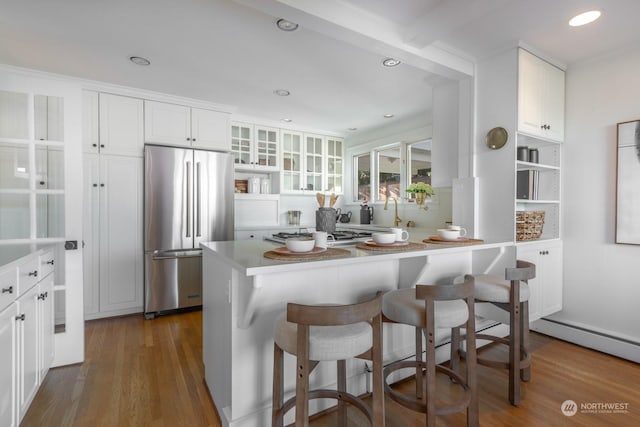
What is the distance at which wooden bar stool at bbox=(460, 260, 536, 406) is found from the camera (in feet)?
5.93

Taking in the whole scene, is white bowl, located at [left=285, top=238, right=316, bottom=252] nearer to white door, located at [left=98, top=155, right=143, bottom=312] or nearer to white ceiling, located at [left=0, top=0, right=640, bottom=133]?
white ceiling, located at [left=0, top=0, right=640, bottom=133]

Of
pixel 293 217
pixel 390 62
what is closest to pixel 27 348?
pixel 390 62

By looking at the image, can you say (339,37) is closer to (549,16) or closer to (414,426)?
(549,16)

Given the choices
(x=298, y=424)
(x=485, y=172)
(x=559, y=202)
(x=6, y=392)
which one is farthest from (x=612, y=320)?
(x=6, y=392)

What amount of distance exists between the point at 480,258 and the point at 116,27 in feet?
10.5

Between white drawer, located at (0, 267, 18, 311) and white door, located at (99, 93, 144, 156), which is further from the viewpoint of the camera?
white door, located at (99, 93, 144, 156)

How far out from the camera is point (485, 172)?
2.54 meters

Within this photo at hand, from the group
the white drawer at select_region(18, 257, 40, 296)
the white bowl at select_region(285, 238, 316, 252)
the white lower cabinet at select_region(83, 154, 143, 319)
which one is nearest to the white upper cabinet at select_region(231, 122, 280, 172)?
the white lower cabinet at select_region(83, 154, 143, 319)

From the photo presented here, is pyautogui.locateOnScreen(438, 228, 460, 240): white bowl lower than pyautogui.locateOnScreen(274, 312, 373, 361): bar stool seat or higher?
higher

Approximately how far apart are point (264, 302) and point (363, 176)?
3.75 metres

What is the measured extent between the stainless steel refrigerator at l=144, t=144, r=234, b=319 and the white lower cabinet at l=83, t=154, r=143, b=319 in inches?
A: 5.3

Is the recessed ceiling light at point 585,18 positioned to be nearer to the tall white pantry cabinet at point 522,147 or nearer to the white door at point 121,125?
the tall white pantry cabinet at point 522,147

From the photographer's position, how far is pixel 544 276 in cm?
261

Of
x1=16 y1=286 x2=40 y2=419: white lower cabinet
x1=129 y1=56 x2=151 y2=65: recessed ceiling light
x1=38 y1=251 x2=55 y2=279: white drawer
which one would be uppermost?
x1=129 y1=56 x2=151 y2=65: recessed ceiling light
